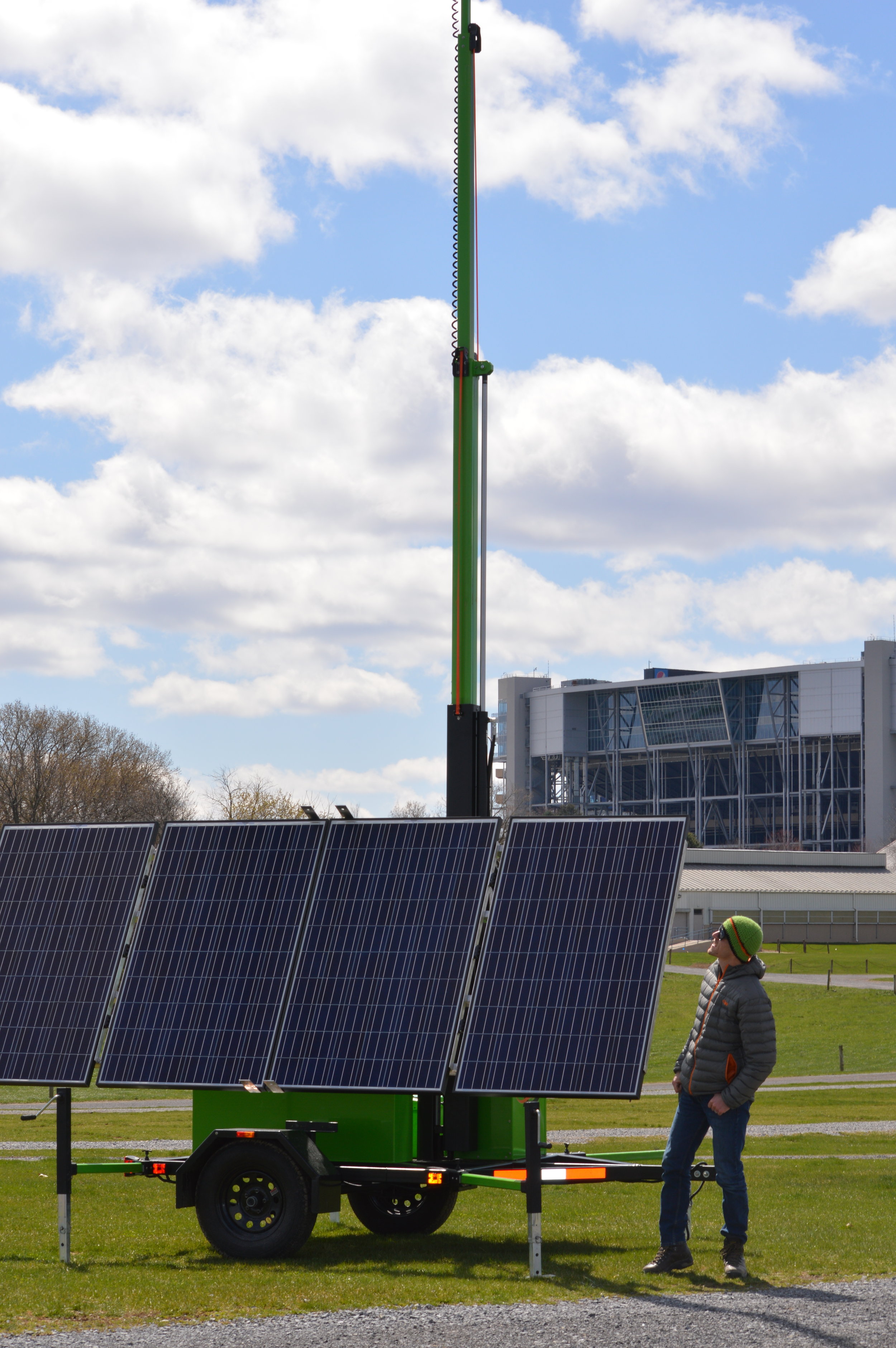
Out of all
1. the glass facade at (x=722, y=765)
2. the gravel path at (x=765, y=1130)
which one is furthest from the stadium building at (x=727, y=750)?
the gravel path at (x=765, y=1130)

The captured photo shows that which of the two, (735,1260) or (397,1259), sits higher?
(735,1260)

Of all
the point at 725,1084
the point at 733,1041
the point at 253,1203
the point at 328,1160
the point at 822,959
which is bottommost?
the point at 822,959

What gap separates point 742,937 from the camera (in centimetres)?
1105

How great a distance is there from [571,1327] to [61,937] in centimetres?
577

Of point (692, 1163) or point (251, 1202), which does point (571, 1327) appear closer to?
point (692, 1163)

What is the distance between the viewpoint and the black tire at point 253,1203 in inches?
455

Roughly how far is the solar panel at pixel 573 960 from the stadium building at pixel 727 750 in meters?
144

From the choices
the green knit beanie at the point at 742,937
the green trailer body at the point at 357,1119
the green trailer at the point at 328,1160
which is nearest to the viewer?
the green knit beanie at the point at 742,937

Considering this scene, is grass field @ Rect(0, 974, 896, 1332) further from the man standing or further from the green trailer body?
the green trailer body

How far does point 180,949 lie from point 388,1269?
3.06 m

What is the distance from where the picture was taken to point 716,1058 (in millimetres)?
11016

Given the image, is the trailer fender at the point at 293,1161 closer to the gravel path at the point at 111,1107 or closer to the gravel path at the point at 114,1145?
the gravel path at the point at 114,1145

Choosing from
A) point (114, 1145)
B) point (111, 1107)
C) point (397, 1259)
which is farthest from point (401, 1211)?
point (111, 1107)

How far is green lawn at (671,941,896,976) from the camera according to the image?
84.0m
